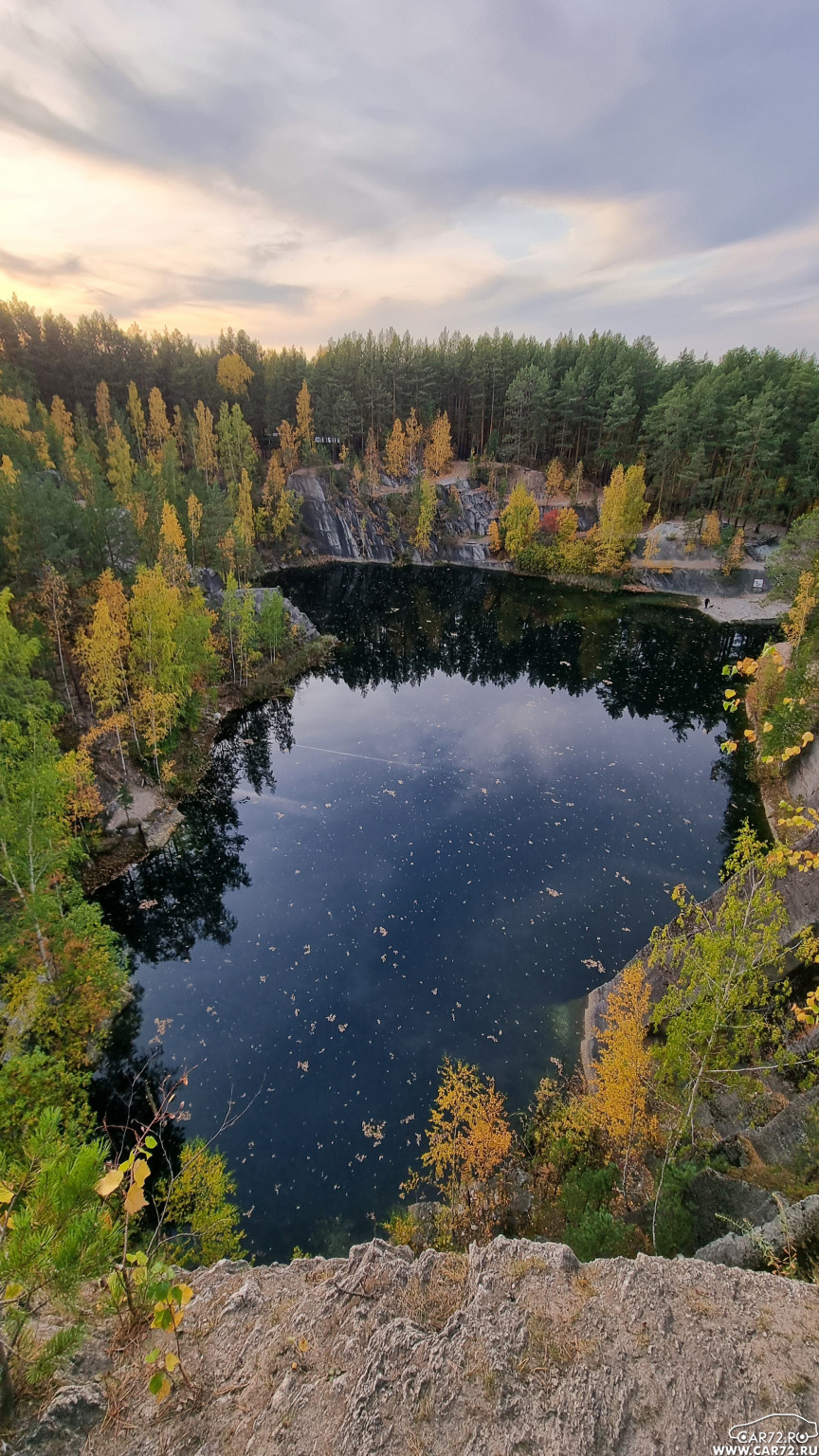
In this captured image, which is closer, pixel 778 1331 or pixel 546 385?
pixel 778 1331

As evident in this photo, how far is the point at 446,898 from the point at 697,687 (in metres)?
35.5

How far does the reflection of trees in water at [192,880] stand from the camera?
25152 mm

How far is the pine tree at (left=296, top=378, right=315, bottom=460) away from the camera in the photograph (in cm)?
9406

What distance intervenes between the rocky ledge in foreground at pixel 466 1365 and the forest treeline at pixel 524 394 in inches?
3338

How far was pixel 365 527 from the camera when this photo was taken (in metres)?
91.1

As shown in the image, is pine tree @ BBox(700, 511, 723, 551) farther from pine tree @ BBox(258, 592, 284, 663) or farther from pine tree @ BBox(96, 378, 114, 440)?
pine tree @ BBox(96, 378, 114, 440)

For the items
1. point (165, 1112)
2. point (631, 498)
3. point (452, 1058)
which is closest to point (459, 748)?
point (452, 1058)

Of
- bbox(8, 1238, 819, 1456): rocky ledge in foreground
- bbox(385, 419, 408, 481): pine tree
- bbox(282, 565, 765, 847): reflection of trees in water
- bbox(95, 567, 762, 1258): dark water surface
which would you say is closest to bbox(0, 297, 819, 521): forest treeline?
bbox(385, 419, 408, 481): pine tree

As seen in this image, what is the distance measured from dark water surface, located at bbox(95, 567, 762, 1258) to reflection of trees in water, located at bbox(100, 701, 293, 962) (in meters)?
0.12

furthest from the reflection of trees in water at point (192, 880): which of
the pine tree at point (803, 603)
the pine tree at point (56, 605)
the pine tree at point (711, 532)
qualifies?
the pine tree at point (711, 532)

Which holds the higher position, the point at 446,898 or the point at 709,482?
the point at 709,482

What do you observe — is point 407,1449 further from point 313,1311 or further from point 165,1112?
point 165,1112

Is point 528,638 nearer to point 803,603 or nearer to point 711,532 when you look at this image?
point 803,603

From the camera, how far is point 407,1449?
5168mm
